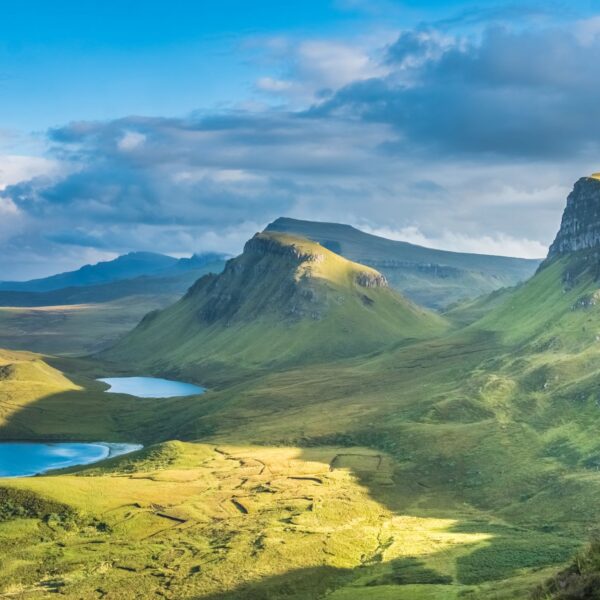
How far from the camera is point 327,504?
182750 millimetres

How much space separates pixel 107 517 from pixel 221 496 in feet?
105

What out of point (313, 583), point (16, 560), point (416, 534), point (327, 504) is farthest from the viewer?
point (327, 504)

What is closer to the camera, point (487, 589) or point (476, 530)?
point (487, 589)

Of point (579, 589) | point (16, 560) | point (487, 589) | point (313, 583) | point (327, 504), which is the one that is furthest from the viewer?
point (327, 504)

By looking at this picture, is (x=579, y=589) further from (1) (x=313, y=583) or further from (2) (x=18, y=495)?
(2) (x=18, y=495)

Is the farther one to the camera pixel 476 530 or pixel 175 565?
pixel 476 530

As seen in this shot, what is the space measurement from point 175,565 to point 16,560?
97.7 ft

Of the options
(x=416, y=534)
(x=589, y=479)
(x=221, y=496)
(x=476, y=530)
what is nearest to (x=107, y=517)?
(x=221, y=496)

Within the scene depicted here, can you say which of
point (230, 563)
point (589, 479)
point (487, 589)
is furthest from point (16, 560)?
point (589, 479)

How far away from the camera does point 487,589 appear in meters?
111

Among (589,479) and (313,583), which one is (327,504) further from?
(589,479)

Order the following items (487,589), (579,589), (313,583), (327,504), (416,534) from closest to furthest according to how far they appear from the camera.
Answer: (579,589)
(487,589)
(313,583)
(416,534)
(327,504)

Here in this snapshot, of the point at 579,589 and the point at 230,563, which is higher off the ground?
the point at 579,589

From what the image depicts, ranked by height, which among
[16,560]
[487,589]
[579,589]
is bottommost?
[16,560]
